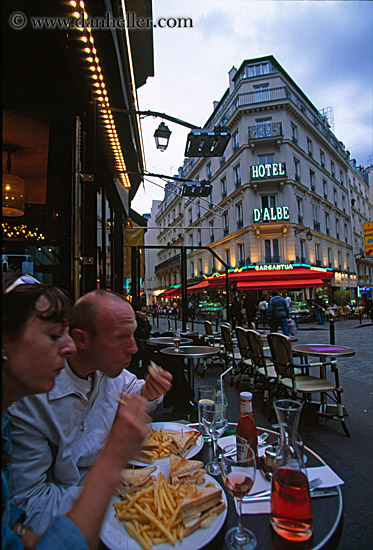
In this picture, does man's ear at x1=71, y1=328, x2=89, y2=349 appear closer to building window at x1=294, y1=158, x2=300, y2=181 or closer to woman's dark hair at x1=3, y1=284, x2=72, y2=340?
woman's dark hair at x1=3, y1=284, x2=72, y2=340

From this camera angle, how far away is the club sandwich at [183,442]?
Answer: 133 cm

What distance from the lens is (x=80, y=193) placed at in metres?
2.60

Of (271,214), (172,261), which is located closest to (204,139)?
(271,214)

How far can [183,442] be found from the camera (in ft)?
4.46

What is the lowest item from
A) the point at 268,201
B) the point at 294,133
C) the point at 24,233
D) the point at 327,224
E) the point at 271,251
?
the point at 24,233

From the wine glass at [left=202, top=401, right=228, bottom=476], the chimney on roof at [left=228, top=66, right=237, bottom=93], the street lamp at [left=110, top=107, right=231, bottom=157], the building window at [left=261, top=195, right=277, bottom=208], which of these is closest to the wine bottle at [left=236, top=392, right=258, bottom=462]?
the wine glass at [left=202, top=401, right=228, bottom=476]

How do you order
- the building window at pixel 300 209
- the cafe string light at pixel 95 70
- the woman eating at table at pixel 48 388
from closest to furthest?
the woman eating at table at pixel 48 388 → the cafe string light at pixel 95 70 → the building window at pixel 300 209

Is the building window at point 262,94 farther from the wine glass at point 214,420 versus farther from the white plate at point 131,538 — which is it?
the white plate at point 131,538

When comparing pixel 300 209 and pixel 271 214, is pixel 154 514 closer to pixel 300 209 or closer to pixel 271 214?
pixel 271 214

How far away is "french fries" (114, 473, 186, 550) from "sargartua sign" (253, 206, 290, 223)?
21699 mm

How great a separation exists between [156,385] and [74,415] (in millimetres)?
448

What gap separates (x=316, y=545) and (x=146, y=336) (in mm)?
5366

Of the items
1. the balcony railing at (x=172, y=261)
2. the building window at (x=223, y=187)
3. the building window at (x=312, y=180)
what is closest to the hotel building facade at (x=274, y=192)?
the building window at (x=223, y=187)

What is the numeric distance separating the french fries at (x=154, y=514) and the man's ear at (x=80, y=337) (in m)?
0.61
